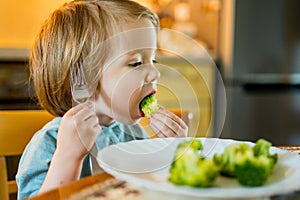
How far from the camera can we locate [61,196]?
660mm

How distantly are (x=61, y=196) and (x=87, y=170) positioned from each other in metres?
0.32

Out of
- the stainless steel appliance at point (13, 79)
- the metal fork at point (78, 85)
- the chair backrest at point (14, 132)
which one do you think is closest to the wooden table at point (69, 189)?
the metal fork at point (78, 85)

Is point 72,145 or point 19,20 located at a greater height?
point 72,145

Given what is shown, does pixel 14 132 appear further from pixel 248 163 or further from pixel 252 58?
pixel 252 58

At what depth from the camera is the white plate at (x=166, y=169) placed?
580 mm

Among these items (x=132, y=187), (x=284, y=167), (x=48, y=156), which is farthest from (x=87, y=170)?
(x=284, y=167)

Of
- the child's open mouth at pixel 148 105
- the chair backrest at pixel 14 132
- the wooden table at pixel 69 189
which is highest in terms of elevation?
the child's open mouth at pixel 148 105

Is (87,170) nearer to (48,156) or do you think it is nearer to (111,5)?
(48,156)

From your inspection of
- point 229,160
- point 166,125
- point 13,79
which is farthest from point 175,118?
point 13,79

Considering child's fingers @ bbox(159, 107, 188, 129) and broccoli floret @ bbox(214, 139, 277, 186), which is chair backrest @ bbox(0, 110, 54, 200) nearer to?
child's fingers @ bbox(159, 107, 188, 129)

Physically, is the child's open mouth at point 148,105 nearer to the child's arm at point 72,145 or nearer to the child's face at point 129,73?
the child's face at point 129,73

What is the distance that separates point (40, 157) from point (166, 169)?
32 cm

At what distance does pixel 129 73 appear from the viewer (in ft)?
3.12

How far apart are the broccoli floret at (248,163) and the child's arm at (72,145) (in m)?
0.27
